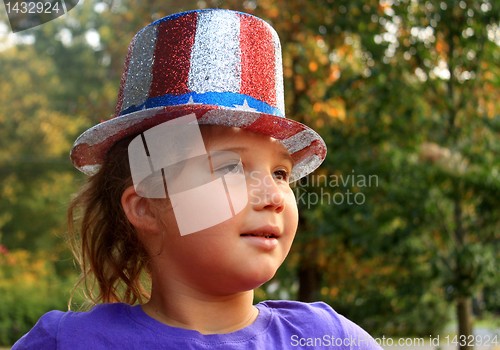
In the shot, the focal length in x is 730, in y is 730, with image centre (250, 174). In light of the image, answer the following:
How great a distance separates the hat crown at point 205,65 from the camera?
170 cm

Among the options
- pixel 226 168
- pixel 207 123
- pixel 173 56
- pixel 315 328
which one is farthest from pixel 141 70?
pixel 315 328

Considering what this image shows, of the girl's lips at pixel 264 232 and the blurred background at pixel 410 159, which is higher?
the girl's lips at pixel 264 232

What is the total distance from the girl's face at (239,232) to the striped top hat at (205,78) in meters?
0.05

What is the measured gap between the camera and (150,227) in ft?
5.94

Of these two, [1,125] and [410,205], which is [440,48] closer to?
[410,205]

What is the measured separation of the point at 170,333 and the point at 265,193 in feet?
1.30

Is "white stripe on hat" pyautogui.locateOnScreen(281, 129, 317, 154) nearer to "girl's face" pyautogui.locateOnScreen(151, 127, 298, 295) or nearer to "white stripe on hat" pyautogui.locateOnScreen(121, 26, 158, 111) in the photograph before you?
"girl's face" pyautogui.locateOnScreen(151, 127, 298, 295)

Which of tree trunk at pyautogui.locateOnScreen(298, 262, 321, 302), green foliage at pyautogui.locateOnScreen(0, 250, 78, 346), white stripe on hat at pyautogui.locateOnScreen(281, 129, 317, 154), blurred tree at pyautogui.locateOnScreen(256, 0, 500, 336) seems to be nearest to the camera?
white stripe on hat at pyautogui.locateOnScreen(281, 129, 317, 154)

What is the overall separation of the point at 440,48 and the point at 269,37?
10.6ft

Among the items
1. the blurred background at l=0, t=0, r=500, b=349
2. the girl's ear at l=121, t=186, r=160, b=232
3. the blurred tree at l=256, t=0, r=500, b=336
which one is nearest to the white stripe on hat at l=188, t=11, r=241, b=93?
the girl's ear at l=121, t=186, r=160, b=232

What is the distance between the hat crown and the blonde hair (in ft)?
0.82

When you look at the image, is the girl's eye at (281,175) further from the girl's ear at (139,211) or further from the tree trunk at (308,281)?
the tree trunk at (308,281)

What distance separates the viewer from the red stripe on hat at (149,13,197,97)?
5.60 feet

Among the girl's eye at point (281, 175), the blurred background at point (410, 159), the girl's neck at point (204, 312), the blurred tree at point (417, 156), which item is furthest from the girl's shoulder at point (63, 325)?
the blurred tree at point (417, 156)
